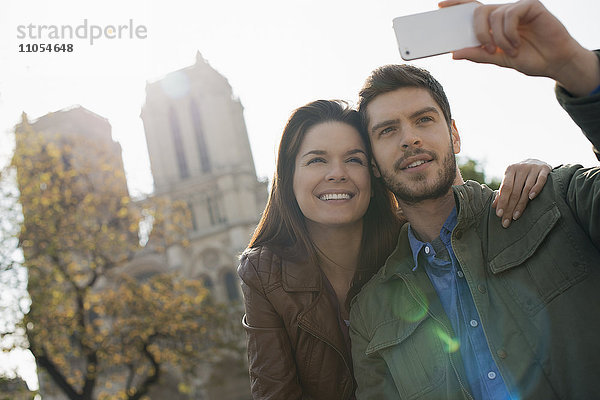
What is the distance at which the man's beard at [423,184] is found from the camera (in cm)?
282

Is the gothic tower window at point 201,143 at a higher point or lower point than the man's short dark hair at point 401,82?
higher

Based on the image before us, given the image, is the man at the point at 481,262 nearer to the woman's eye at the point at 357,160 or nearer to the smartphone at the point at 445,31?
the smartphone at the point at 445,31

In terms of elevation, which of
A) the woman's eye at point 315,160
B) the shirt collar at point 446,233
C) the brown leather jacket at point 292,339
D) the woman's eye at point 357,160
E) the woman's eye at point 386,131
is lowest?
the brown leather jacket at point 292,339

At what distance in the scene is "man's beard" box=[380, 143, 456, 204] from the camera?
9.26 feet

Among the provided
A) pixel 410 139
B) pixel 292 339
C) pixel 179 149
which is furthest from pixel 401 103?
pixel 179 149

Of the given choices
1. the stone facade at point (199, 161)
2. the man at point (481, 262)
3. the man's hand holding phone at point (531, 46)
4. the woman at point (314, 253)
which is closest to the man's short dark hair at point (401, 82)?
the man at point (481, 262)

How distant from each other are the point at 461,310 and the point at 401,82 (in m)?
1.18

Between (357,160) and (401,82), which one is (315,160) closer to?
(357,160)

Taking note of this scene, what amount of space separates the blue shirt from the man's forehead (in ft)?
1.84

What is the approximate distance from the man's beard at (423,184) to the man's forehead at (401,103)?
0.25 meters

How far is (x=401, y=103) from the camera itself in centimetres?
295

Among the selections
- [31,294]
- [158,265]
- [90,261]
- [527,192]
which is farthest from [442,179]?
[158,265]

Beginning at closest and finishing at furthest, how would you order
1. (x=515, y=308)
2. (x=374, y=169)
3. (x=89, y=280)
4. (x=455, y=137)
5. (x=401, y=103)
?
1. (x=515, y=308)
2. (x=401, y=103)
3. (x=455, y=137)
4. (x=374, y=169)
5. (x=89, y=280)

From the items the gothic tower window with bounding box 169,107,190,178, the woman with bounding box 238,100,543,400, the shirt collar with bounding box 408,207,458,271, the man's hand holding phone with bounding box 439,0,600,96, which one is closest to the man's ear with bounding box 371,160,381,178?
the woman with bounding box 238,100,543,400
